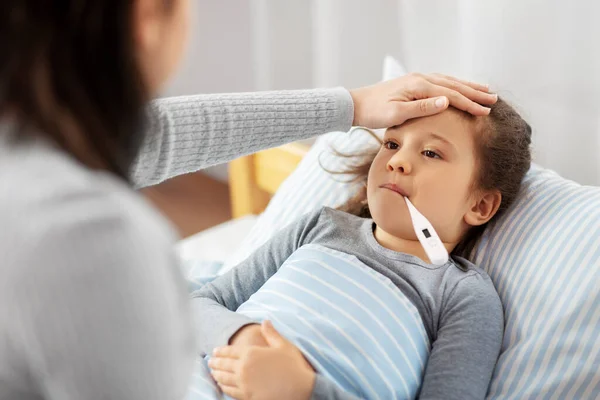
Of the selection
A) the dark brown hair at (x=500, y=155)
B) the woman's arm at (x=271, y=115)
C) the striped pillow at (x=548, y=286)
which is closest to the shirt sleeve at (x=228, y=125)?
the woman's arm at (x=271, y=115)

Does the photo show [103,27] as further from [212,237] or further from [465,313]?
[212,237]

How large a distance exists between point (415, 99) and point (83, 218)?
2.43 ft

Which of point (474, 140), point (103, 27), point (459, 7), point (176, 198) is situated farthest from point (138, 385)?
point (176, 198)

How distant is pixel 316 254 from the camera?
3.61 ft

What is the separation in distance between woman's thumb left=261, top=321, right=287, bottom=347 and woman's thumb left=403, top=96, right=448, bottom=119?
15.0 inches

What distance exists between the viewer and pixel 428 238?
106 centimetres

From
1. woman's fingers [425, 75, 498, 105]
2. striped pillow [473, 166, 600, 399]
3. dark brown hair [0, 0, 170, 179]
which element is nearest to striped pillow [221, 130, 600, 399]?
striped pillow [473, 166, 600, 399]

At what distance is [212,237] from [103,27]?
1237mm

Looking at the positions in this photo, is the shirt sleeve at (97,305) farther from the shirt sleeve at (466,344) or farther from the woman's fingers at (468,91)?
the woman's fingers at (468,91)

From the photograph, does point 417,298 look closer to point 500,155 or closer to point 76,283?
point 500,155

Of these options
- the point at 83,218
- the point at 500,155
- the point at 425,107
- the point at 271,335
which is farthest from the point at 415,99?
the point at 83,218

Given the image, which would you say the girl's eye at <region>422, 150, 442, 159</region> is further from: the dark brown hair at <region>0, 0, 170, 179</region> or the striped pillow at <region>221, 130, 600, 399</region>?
the dark brown hair at <region>0, 0, 170, 179</region>

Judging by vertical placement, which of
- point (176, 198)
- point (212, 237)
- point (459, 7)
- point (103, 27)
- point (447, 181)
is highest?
point (103, 27)

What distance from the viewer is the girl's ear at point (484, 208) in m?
1.12
